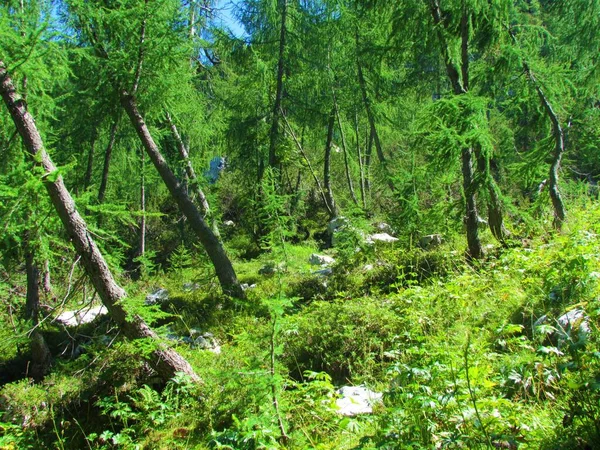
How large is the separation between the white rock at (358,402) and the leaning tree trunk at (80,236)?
2.26 meters

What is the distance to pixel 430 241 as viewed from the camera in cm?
1026

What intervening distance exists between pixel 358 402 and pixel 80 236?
3.63m

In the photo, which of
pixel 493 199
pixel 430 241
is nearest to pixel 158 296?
pixel 430 241

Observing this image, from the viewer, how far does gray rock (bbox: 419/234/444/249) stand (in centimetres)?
1010

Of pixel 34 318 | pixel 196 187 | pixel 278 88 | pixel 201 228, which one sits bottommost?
pixel 34 318

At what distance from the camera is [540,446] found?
2324 mm

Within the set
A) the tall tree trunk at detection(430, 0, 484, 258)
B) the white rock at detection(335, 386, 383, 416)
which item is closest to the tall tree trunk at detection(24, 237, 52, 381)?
the white rock at detection(335, 386, 383, 416)

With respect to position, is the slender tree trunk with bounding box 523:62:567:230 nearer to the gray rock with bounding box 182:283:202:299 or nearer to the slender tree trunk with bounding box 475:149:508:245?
the slender tree trunk with bounding box 475:149:508:245

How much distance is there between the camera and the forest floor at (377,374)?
2.69 meters

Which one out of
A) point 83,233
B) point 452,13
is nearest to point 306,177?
point 452,13

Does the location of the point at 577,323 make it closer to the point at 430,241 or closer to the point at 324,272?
the point at 324,272

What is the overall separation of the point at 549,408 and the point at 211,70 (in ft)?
52.1

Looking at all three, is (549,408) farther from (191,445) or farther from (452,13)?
(452,13)

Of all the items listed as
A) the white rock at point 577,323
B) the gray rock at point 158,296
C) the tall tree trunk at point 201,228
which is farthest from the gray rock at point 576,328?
the gray rock at point 158,296
